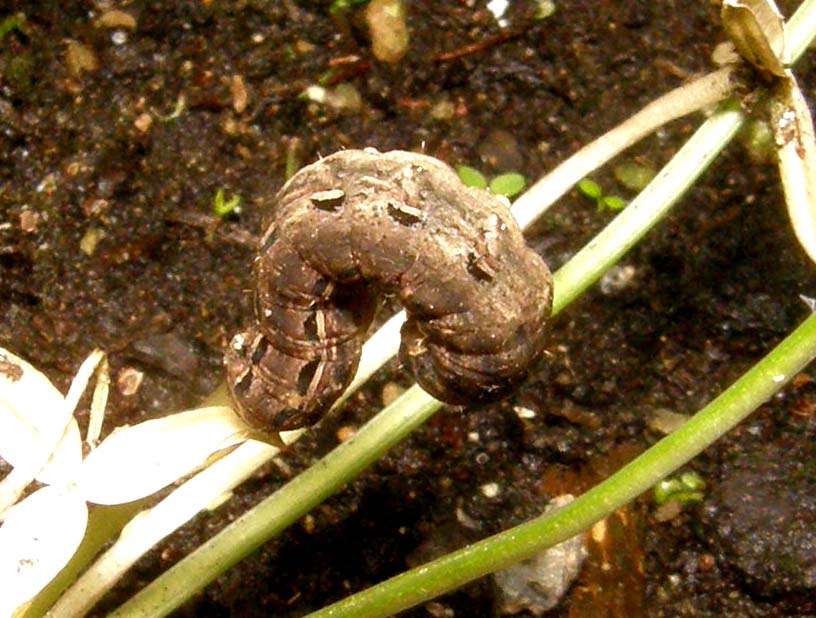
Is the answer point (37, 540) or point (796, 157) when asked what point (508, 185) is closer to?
point (796, 157)

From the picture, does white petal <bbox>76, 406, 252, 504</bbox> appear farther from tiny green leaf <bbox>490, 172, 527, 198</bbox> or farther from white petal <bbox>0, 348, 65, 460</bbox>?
tiny green leaf <bbox>490, 172, 527, 198</bbox>

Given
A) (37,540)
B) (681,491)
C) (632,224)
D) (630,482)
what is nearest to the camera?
(630,482)

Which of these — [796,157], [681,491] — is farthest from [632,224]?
[681,491]

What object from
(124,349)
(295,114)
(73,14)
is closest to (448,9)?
(295,114)

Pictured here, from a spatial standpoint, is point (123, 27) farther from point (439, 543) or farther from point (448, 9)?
point (439, 543)

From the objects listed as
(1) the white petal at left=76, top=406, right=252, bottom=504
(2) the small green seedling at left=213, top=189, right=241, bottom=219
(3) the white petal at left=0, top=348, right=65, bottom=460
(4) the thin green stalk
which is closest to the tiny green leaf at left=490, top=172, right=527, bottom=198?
(4) the thin green stalk
